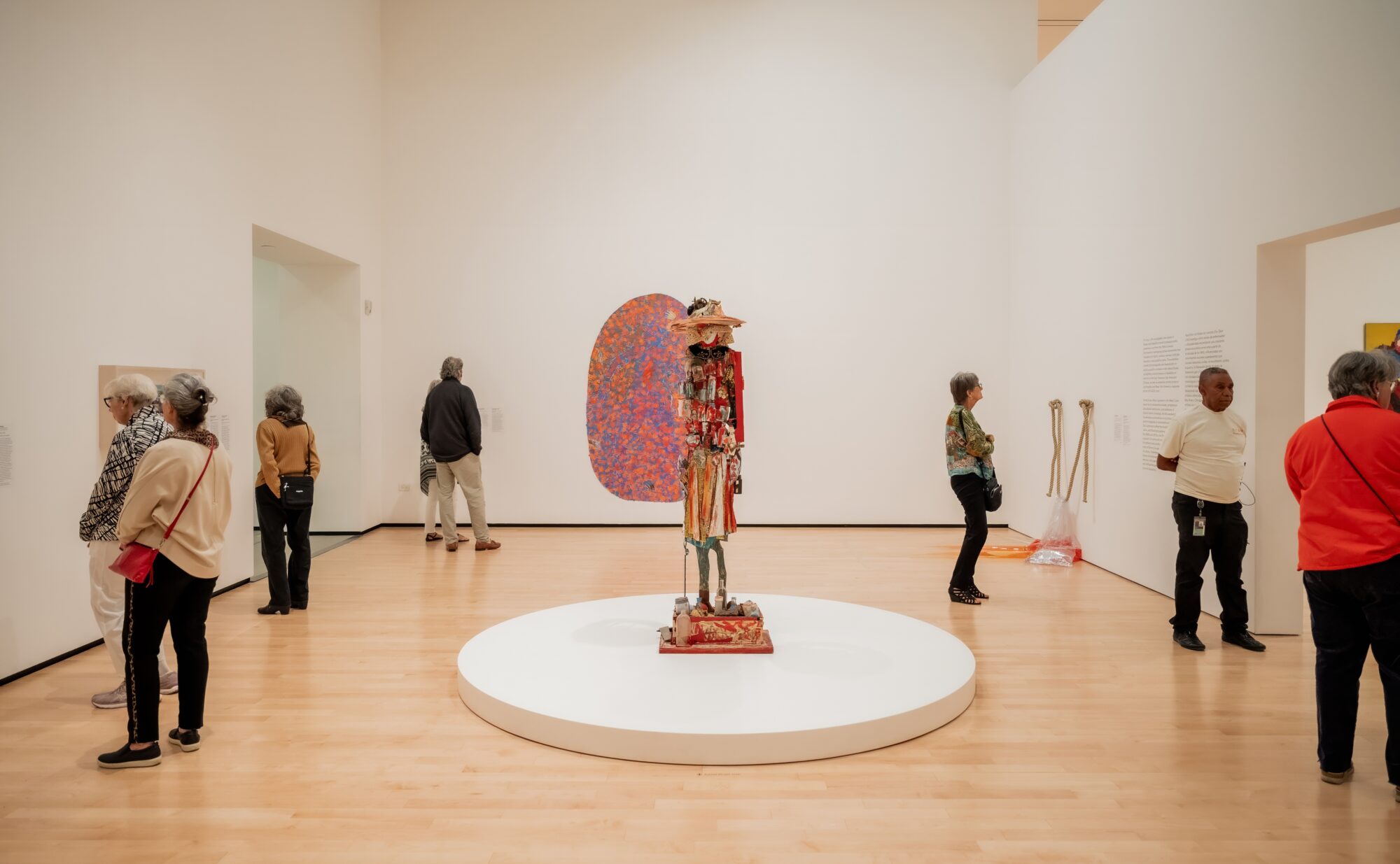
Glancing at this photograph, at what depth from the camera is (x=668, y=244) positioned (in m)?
9.20

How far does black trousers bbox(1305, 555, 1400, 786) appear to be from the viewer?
3000 mm

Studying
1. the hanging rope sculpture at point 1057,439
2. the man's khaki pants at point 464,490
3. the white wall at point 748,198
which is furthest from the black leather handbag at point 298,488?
the hanging rope sculpture at point 1057,439

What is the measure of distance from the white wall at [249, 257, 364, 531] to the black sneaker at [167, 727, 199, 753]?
554 centimetres

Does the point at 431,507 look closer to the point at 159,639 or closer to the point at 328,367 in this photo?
the point at 328,367

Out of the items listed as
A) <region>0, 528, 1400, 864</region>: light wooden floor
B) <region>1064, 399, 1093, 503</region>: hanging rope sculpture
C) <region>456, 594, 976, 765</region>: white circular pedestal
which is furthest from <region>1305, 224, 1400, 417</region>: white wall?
<region>456, 594, 976, 765</region>: white circular pedestal

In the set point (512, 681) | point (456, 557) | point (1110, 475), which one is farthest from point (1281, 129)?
point (456, 557)

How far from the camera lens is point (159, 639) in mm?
3301

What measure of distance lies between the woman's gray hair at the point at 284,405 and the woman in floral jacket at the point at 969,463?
14.2 ft

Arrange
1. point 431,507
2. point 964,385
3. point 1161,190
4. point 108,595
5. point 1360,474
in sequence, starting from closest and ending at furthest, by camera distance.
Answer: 1. point 1360,474
2. point 108,595
3. point 964,385
4. point 1161,190
5. point 431,507

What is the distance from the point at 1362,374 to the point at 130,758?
477 cm

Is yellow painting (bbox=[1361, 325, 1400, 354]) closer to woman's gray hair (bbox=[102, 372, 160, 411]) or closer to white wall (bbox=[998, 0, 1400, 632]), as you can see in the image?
white wall (bbox=[998, 0, 1400, 632])

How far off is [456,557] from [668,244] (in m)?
3.91

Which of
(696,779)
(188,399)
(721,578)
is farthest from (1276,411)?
(188,399)

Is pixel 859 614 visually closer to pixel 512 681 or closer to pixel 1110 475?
pixel 512 681
